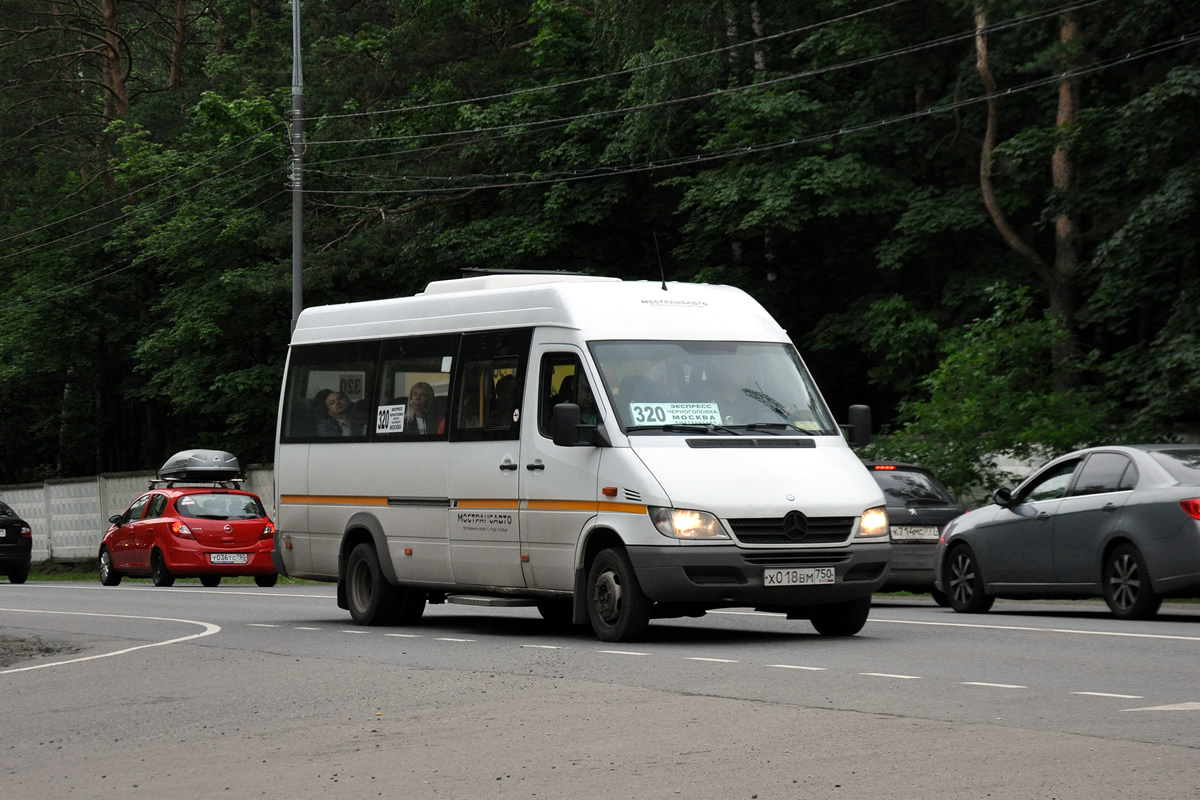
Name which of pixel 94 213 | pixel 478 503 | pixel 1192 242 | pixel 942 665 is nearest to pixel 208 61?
pixel 94 213

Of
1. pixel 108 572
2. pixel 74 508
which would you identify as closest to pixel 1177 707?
pixel 108 572

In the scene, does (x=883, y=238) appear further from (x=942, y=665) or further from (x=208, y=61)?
(x=942, y=665)

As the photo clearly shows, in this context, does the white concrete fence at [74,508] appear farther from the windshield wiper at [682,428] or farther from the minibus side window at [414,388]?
the windshield wiper at [682,428]

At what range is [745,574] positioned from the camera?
517 inches

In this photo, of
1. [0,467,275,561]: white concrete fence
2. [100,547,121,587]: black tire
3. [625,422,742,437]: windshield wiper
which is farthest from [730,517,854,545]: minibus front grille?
[0,467,275,561]: white concrete fence

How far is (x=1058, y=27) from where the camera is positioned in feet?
107

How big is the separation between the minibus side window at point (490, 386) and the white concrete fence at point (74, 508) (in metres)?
29.3

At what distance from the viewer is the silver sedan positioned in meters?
15.1

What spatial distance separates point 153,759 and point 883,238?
3137cm

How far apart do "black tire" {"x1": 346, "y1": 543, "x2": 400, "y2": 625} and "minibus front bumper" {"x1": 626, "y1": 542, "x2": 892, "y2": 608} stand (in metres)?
3.94

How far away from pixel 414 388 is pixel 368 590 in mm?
2025

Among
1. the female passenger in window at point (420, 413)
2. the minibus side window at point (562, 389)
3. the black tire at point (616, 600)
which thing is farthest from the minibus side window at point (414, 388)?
the black tire at point (616, 600)

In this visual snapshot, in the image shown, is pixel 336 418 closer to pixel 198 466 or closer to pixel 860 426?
pixel 860 426

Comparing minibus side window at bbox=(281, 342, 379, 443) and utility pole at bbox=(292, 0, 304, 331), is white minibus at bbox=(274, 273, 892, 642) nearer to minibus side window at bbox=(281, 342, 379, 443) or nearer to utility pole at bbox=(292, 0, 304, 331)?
minibus side window at bbox=(281, 342, 379, 443)
